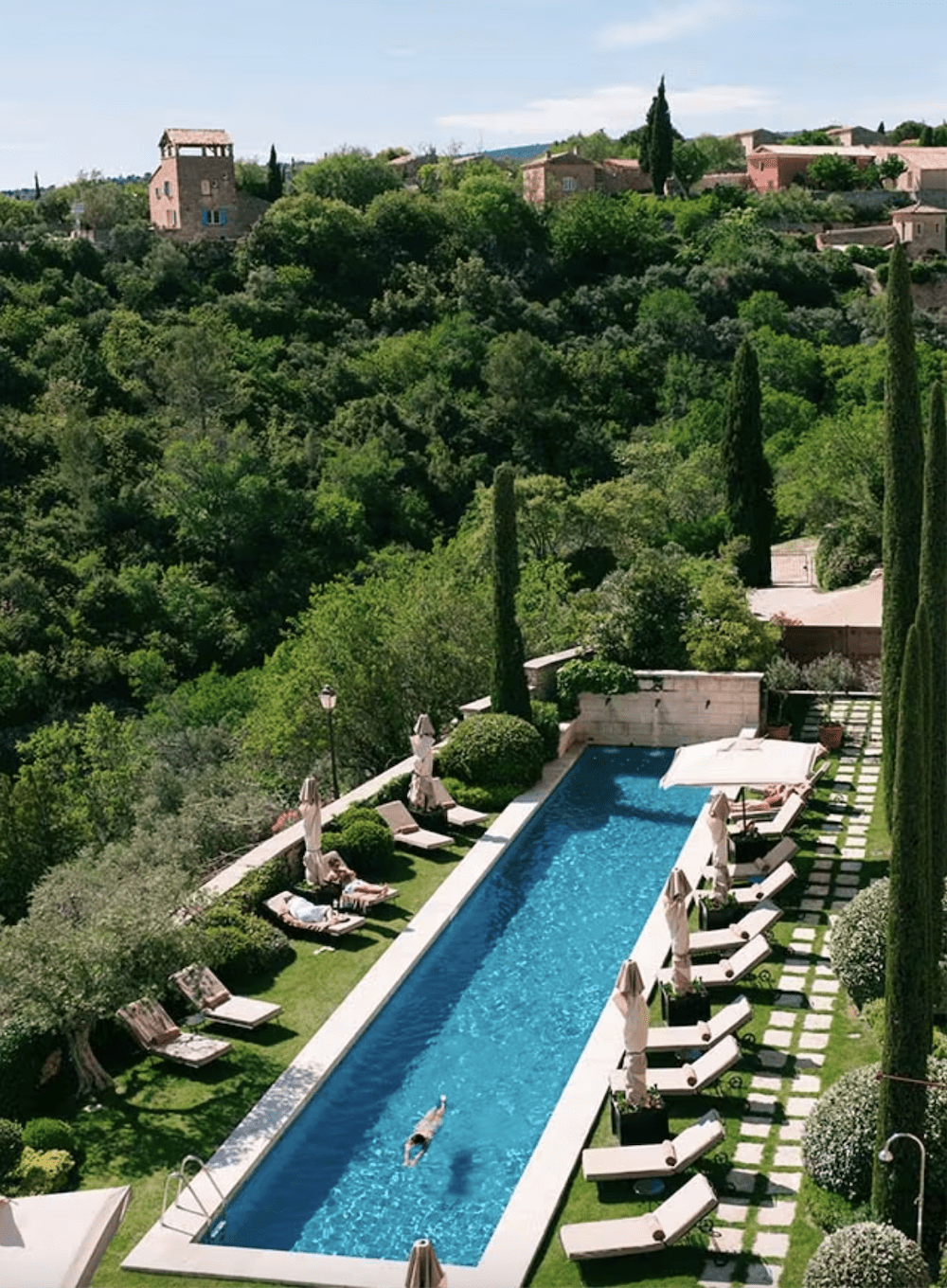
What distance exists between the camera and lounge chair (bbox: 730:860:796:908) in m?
19.5

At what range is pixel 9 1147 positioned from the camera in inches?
552

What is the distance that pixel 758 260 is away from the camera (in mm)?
77312

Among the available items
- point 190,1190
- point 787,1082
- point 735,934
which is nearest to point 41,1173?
point 190,1190

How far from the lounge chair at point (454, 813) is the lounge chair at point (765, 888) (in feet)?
16.6

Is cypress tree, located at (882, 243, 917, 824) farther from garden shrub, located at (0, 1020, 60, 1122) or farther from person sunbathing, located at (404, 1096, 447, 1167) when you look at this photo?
garden shrub, located at (0, 1020, 60, 1122)

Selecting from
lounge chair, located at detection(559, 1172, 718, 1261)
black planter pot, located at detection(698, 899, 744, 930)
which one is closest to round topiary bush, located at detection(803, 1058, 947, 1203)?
lounge chair, located at detection(559, 1172, 718, 1261)

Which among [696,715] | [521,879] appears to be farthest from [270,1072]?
[696,715]

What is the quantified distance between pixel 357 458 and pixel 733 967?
4094cm

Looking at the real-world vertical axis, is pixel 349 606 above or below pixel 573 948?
above

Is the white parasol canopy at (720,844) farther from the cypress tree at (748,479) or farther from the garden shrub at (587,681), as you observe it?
the cypress tree at (748,479)

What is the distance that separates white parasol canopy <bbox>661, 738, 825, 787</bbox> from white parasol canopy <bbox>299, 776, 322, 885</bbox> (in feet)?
16.0

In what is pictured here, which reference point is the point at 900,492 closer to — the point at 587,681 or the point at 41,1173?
the point at 587,681

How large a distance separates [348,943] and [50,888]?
412cm

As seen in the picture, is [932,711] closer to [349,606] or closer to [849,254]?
[349,606]
